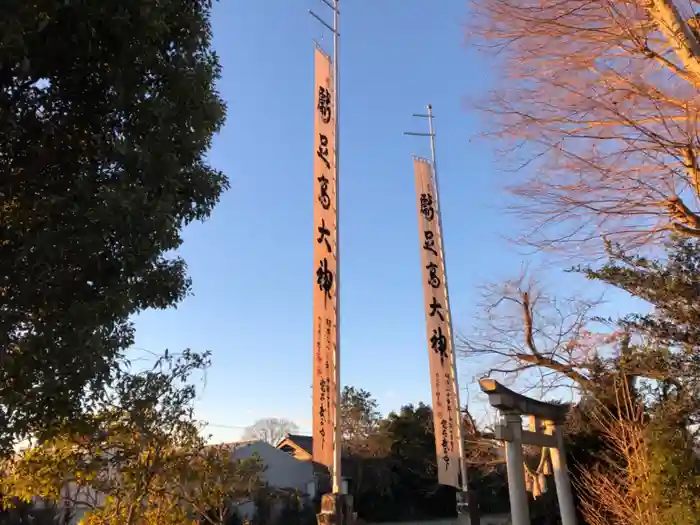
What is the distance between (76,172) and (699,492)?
7.01 metres

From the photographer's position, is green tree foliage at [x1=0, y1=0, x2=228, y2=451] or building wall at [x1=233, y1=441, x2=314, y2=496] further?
building wall at [x1=233, y1=441, x2=314, y2=496]

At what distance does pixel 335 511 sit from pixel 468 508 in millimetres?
2557

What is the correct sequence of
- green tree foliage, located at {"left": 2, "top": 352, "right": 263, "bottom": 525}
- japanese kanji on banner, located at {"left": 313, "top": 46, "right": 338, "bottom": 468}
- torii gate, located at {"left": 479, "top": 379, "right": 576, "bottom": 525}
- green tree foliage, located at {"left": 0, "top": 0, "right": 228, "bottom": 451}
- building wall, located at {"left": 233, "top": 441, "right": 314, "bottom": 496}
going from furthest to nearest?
building wall, located at {"left": 233, "top": 441, "right": 314, "bottom": 496}
torii gate, located at {"left": 479, "top": 379, "right": 576, "bottom": 525}
japanese kanji on banner, located at {"left": 313, "top": 46, "right": 338, "bottom": 468}
green tree foliage, located at {"left": 2, "top": 352, "right": 263, "bottom": 525}
green tree foliage, located at {"left": 0, "top": 0, "right": 228, "bottom": 451}

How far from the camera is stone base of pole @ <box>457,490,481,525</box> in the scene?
7.95 meters

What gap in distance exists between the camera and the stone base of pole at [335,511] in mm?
6227

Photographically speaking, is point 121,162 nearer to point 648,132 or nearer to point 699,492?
point 648,132

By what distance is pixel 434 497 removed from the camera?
989 inches

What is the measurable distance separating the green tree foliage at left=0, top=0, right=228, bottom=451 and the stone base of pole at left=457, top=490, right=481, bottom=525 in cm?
569

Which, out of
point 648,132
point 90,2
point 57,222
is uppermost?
point 90,2

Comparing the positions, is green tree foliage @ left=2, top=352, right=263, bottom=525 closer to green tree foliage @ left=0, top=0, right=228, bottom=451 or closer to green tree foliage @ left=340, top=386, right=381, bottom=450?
green tree foliage @ left=0, top=0, right=228, bottom=451

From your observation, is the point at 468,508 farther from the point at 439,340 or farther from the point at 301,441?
the point at 301,441

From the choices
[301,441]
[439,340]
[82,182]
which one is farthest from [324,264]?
[301,441]

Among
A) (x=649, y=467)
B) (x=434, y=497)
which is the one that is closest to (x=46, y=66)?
(x=649, y=467)

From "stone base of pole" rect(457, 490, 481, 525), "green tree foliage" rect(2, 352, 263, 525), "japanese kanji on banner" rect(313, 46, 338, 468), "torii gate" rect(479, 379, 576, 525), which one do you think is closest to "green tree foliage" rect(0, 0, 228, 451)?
"green tree foliage" rect(2, 352, 263, 525)
